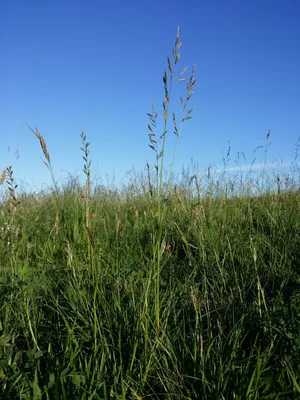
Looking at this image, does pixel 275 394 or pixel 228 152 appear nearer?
pixel 275 394

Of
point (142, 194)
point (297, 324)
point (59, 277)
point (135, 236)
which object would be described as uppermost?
point (142, 194)

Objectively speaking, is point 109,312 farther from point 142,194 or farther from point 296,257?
point 142,194

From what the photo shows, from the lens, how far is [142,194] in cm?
570

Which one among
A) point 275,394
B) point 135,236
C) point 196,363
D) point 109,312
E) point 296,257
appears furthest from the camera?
point 135,236

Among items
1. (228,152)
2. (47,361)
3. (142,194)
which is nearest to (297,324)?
(47,361)

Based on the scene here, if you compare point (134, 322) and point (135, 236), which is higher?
point (135, 236)

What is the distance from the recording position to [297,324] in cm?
138

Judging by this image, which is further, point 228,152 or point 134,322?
point 228,152

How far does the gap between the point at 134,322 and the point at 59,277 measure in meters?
0.81

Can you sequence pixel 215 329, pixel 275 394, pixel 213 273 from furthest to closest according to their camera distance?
pixel 213 273 → pixel 215 329 → pixel 275 394

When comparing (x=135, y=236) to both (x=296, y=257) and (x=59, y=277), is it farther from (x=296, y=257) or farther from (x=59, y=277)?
(x=296, y=257)

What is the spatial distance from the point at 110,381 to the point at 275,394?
560 millimetres

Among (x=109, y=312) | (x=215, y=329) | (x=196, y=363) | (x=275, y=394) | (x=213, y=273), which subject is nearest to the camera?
(x=275, y=394)

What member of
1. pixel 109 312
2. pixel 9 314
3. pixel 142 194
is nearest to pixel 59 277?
pixel 9 314
